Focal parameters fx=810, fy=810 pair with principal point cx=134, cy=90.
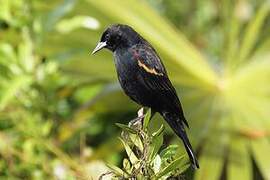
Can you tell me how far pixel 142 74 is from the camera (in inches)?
105

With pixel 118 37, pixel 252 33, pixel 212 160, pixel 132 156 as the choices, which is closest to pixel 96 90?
pixel 252 33

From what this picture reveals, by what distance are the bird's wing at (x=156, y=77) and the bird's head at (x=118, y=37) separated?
0.03 metres

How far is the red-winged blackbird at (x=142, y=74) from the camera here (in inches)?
104

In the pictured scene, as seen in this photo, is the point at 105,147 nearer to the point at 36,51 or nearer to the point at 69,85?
the point at 69,85

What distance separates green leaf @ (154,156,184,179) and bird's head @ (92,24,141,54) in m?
0.51

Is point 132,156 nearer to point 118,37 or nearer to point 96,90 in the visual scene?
point 118,37

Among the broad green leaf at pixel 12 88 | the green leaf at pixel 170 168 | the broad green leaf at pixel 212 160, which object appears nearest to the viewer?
the green leaf at pixel 170 168

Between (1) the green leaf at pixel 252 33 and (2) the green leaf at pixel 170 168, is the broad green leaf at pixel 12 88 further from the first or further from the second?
(2) the green leaf at pixel 170 168

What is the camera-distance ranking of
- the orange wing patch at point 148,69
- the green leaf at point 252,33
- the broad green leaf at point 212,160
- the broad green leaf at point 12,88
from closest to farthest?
1. the orange wing patch at point 148,69
2. the broad green leaf at point 12,88
3. the broad green leaf at point 212,160
4. the green leaf at point 252,33

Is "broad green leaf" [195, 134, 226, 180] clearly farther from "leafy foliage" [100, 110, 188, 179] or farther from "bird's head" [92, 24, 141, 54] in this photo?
"leafy foliage" [100, 110, 188, 179]

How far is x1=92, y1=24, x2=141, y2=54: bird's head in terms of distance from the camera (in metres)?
2.69

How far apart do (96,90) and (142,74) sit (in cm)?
314

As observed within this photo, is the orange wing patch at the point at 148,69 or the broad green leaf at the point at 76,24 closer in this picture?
the orange wing patch at the point at 148,69

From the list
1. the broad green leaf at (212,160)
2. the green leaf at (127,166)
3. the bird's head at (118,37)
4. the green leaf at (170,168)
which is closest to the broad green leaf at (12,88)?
the broad green leaf at (212,160)
